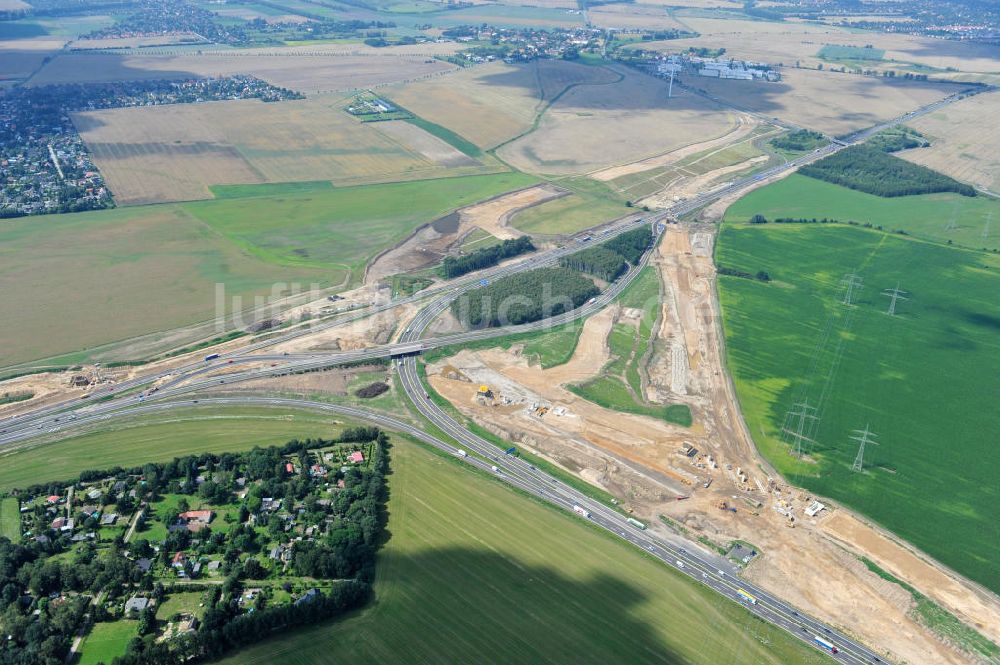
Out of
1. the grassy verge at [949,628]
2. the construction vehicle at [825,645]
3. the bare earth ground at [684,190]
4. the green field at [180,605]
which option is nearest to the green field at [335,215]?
the bare earth ground at [684,190]

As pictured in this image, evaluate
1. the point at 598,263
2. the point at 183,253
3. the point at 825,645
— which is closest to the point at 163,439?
the point at 183,253

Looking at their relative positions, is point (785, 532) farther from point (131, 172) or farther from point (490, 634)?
point (131, 172)

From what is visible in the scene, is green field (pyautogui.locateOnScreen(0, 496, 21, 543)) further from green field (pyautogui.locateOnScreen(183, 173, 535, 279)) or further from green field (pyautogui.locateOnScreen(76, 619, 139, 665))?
green field (pyautogui.locateOnScreen(183, 173, 535, 279))

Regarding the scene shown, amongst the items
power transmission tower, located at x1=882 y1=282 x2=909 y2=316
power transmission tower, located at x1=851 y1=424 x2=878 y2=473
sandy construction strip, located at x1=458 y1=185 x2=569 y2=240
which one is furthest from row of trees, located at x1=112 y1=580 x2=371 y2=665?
power transmission tower, located at x1=882 y1=282 x2=909 y2=316

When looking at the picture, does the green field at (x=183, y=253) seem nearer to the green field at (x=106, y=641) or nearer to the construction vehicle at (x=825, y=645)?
the green field at (x=106, y=641)

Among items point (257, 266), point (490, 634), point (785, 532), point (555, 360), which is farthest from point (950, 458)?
point (257, 266)
